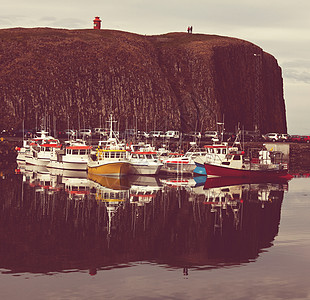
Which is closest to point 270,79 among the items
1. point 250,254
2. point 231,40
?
point 231,40

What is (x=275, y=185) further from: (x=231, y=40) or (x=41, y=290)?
(x=231, y=40)

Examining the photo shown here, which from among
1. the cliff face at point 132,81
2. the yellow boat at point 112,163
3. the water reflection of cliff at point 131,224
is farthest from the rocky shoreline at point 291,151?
the water reflection of cliff at point 131,224

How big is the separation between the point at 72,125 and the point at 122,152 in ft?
288

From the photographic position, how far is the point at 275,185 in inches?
2384

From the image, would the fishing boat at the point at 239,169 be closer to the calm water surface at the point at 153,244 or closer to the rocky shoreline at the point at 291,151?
the calm water surface at the point at 153,244

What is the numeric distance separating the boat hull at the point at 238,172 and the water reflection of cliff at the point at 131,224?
8319mm

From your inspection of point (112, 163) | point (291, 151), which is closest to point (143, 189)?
point (112, 163)

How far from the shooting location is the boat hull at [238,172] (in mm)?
66469

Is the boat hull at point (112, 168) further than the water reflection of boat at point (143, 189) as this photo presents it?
Yes

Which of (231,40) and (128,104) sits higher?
(231,40)

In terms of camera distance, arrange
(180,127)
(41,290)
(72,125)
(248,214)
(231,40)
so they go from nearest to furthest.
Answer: (41,290) → (248,214) → (72,125) → (180,127) → (231,40)

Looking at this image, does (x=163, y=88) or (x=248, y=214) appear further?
(x=163, y=88)

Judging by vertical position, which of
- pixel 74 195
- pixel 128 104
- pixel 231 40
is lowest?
pixel 74 195

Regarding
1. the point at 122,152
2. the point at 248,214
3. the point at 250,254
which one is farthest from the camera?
the point at 122,152
